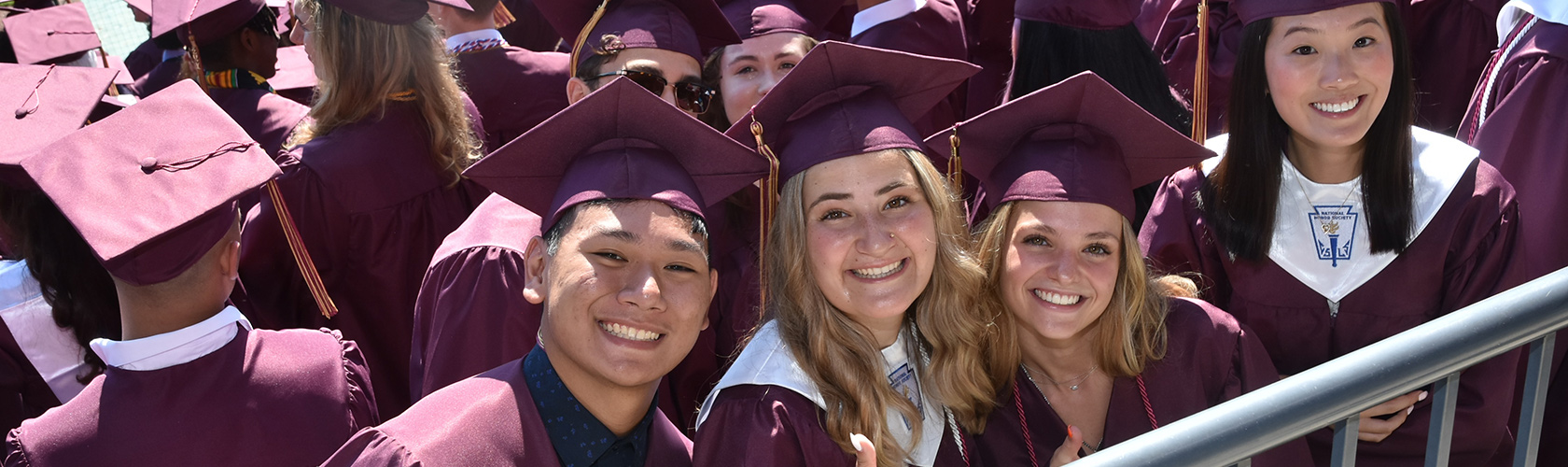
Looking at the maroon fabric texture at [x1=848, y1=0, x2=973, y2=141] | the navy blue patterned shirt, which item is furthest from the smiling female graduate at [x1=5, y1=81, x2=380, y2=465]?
the maroon fabric texture at [x1=848, y1=0, x2=973, y2=141]

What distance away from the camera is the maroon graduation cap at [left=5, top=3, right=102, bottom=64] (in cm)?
538

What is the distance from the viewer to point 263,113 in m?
4.67

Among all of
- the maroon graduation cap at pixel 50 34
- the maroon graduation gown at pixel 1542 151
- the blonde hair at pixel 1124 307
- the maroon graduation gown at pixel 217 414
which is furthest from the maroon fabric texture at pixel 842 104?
the maroon graduation cap at pixel 50 34

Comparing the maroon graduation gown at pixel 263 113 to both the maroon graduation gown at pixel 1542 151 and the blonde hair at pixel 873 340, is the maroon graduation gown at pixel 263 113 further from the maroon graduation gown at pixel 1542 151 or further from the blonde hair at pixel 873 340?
the maroon graduation gown at pixel 1542 151

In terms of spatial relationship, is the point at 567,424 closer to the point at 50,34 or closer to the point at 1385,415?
the point at 1385,415

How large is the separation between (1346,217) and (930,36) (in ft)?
6.51

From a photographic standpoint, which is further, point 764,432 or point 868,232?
point 868,232

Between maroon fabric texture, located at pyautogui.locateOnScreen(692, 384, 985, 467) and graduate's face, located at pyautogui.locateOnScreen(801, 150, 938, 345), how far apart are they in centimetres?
28

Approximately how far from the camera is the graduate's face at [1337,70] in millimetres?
2920

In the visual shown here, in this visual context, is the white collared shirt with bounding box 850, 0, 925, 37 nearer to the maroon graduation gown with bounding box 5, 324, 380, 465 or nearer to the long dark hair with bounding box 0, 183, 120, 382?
the maroon graduation gown with bounding box 5, 324, 380, 465

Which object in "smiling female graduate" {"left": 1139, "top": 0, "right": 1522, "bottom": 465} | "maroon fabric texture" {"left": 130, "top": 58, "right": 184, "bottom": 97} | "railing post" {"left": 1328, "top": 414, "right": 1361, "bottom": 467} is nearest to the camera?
"railing post" {"left": 1328, "top": 414, "right": 1361, "bottom": 467}

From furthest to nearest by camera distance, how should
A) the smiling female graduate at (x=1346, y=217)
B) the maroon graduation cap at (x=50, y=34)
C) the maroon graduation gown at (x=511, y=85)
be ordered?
the maroon graduation cap at (x=50, y=34)
the maroon graduation gown at (x=511, y=85)
the smiling female graduate at (x=1346, y=217)

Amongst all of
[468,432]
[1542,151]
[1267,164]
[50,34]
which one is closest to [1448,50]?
[1542,151]

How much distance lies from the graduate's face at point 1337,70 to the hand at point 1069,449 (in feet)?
3.31
